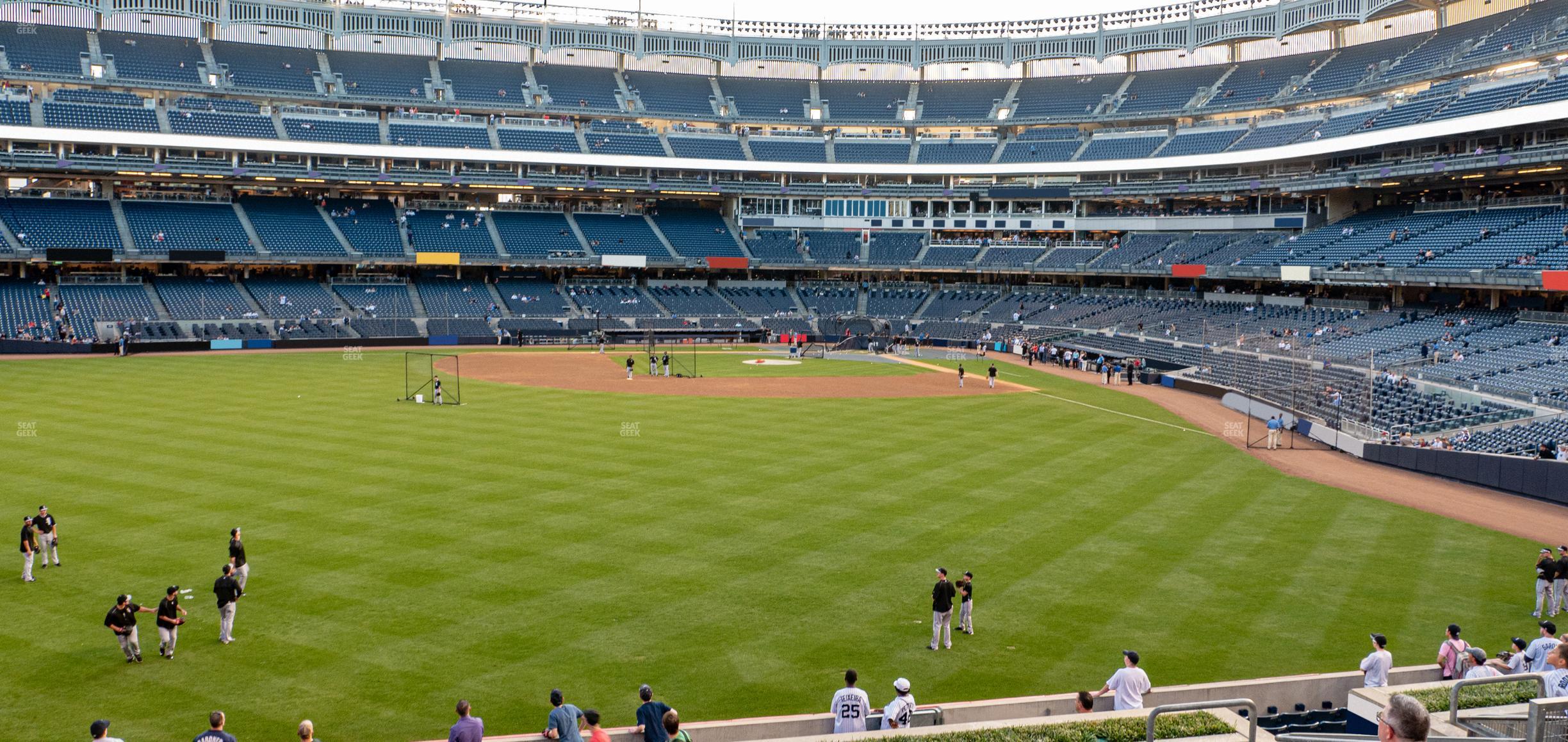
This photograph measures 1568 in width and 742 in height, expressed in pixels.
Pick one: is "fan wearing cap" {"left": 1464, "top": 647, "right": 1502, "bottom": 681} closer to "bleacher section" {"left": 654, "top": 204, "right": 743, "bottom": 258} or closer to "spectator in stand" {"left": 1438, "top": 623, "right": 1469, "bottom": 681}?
"spectator in stand" {"left": 1438, "top": 623, "right": 1469, "bottom": 681}

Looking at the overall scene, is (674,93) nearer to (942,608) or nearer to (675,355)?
(675,355)

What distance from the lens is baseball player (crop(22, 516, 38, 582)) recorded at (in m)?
19.2

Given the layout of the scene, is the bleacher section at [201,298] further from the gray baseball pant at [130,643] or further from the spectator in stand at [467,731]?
the spectator in stand at [467,731]

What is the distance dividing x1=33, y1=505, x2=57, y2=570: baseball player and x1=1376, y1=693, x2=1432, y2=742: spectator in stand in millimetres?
17306

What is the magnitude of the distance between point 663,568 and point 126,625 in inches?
370

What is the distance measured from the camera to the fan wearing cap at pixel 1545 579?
18641 mm

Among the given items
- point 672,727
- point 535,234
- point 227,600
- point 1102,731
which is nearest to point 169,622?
point 227,600

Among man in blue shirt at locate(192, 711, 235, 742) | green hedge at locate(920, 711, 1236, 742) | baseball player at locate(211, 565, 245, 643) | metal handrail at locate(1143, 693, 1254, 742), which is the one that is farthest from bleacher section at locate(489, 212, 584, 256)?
metal handrail at locate(1143, 693, 1254, 742)

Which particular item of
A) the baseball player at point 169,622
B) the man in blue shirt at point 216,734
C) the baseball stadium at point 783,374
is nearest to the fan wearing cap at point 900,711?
the baseball stadium at point 783,374

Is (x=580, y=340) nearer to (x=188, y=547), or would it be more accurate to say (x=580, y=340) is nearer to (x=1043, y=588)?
(x=188, y=547)

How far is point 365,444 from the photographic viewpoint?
34.2 meters

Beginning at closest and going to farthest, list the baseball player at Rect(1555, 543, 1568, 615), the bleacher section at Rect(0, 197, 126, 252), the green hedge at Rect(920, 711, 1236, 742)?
the green hedge at Rect(920, 711, 1236, 742) → the baseball player at Rect(1555, 543, 1568, 615) → the bleacher section at Rect(0, 197, 126, 252)

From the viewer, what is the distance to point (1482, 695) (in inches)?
443

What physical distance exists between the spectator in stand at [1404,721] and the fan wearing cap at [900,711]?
7.07 meters
